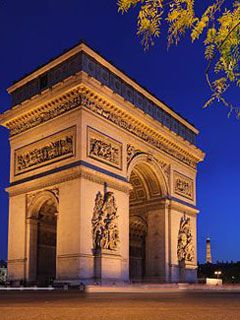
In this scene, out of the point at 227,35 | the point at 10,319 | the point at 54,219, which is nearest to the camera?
the point at 227,35

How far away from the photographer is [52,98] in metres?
24.3

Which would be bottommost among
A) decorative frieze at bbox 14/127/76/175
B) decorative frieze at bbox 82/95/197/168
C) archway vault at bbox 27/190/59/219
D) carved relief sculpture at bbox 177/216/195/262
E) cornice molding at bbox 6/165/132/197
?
Result: carved relief sculpture at bbox 177/216/195/262

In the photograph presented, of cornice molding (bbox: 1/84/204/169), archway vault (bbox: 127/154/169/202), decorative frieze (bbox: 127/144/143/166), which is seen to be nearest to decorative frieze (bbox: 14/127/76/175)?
cornice molding (bbox: 1/84/204/169)

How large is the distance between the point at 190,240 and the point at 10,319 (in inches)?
1020

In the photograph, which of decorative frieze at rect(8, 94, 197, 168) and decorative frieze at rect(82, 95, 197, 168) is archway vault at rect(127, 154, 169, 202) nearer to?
decorative frieze at rect(82, 95, 197, 168)

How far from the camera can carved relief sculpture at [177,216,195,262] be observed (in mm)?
30266

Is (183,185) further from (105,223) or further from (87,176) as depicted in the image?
(87,176)

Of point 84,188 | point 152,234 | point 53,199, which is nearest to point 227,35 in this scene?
point 84,188

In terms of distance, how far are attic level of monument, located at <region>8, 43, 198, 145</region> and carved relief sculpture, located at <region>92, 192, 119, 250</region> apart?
18.5 feet

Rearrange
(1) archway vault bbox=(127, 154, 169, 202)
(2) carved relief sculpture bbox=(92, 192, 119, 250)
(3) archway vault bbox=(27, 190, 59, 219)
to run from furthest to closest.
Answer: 1. (1) archway vault bbox=(127, 154, 169, 202)
2. (3) archway vault bbox=(27, 190, 59, 219)
3. (2) carved relief sculpture bbox=(92, 192, 119, 250)

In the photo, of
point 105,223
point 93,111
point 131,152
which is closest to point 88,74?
point 93,111

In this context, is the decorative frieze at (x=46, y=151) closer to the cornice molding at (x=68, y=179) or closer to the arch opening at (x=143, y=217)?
the cornice molding at (x=68, y=179)

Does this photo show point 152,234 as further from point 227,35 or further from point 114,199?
point 227,35

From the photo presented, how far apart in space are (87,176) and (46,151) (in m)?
3.11
